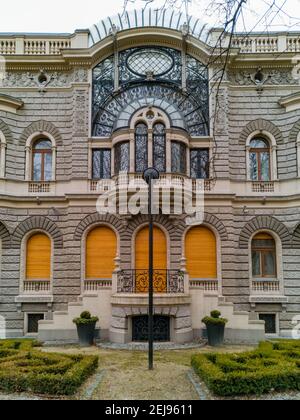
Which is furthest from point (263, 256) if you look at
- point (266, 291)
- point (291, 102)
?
point (291, 102)

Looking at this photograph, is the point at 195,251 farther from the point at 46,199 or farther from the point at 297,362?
the point at 297,362

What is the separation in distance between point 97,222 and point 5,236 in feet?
14.3

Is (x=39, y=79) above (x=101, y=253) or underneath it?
above

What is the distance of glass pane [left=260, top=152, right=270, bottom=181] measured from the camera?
65.2 feet

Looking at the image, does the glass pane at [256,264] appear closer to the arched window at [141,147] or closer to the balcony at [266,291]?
the balcony at [266,291]

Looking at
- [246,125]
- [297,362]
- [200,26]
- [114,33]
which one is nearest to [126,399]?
[297,362]

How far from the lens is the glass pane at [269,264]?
62.5ft

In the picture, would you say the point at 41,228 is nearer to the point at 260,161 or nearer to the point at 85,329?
the point at 85,329

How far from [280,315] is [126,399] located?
38.1 feet

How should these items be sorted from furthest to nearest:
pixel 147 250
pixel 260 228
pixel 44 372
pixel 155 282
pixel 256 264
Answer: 1. pixel 256 264
2. pixel 260 228
3. pixel 147 250
4. pixel 155 282
5. pixel 44 372

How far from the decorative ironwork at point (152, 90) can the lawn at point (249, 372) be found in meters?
11.8

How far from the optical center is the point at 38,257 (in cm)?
1906

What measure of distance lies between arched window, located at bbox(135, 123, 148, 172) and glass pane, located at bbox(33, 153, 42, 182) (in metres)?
5.05

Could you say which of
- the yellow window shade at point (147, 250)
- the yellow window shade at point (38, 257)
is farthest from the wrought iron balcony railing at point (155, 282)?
the yellow window shade at point (38, 257)
